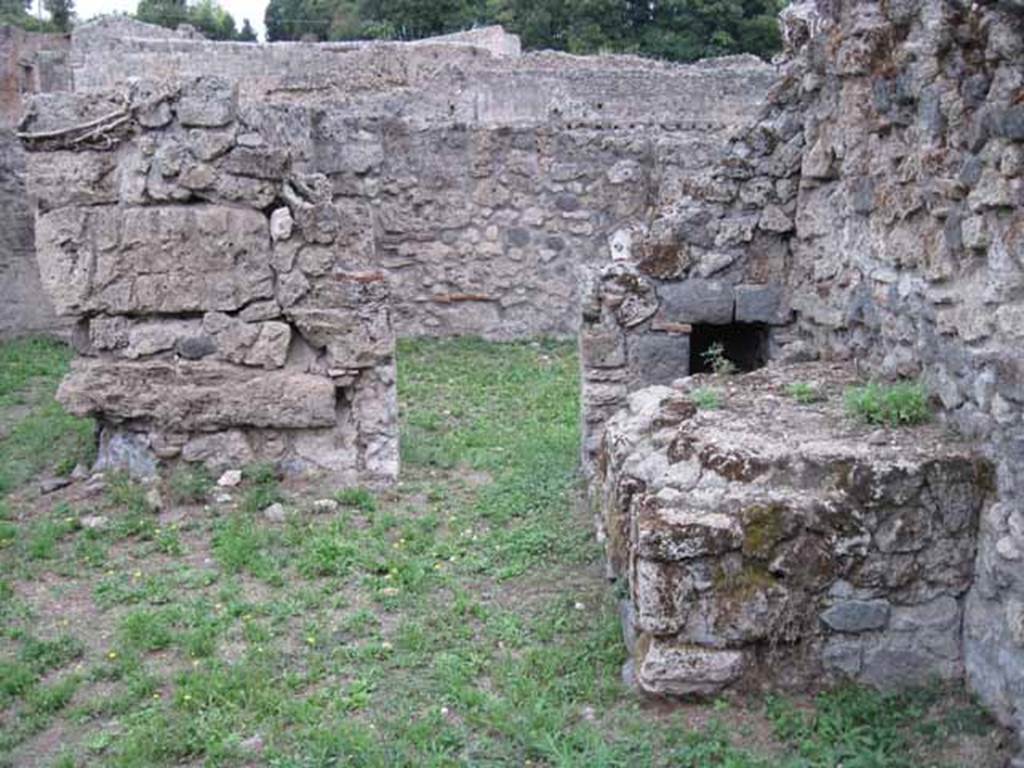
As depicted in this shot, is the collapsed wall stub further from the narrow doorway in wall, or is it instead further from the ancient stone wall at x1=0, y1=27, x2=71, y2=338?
the ancient stone wall at x1=0, y1=27, x2=71, y2=338

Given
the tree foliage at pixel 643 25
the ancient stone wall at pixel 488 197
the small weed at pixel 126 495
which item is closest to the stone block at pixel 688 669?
the small weed at pixel 126 495

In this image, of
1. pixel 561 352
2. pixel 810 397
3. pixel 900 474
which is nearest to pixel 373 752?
pixel 900 474

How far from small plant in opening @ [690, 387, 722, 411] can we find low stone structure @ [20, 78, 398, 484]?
7.73ft

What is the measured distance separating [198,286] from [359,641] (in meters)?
2.92

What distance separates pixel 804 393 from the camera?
5.14 metres

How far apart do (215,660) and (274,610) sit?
20.8 inches

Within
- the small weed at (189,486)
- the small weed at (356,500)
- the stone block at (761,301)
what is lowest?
the small weed at (356,500)

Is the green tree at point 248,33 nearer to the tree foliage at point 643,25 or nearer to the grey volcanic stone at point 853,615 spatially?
the tree foliage at point 643,25

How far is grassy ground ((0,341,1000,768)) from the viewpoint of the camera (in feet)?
12.8

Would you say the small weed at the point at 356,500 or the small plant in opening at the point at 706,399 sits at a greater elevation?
the small plant in opening at the point at 706,399

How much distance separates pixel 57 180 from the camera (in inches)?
267

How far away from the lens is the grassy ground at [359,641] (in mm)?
3902

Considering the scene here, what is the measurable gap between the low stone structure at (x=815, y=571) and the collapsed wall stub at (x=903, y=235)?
3cm

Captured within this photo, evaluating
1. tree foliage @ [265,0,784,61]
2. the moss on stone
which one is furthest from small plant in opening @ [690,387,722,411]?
tree foliage @ [265,0,784,61]
